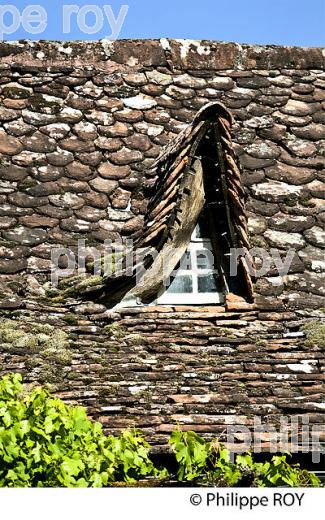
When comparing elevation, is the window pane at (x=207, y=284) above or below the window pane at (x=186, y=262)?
below

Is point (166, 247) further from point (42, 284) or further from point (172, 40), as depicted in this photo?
point (172, 40)

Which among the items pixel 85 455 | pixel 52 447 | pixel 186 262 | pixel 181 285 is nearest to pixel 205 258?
pixel 186 262

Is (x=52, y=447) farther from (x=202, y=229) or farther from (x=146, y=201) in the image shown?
(x=146, y=201)

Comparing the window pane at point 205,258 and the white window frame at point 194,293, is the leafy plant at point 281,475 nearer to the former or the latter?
the white window frame at point 194,293

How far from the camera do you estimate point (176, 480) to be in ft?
27.0

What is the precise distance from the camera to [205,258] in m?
10.1

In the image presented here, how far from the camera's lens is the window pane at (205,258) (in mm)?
10023

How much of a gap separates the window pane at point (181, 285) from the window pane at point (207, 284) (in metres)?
0.08

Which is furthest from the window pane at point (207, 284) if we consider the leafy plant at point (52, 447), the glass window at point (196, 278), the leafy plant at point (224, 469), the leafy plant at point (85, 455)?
the leafy plant at point (52, 447)

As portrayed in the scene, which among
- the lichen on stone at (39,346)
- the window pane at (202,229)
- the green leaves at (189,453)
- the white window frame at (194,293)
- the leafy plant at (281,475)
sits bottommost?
the leafy plant at (281,475)

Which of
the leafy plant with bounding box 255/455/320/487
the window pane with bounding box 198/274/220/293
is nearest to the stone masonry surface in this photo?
the window pane with bounding box 198/274/220/293

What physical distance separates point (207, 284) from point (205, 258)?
228mm
